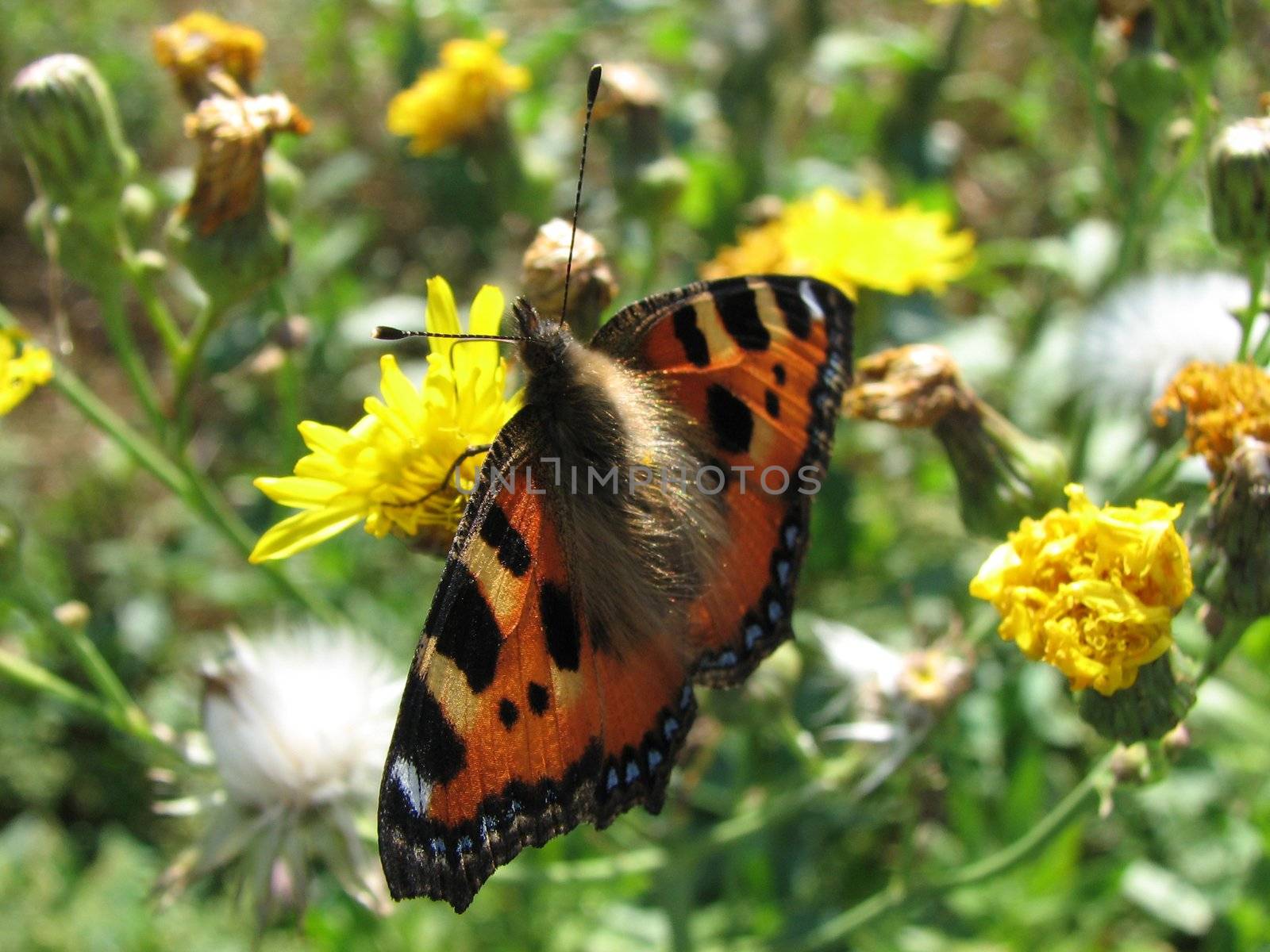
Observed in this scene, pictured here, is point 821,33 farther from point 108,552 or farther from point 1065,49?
point 108,552

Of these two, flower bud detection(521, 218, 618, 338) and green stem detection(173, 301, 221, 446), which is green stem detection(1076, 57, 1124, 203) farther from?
green stem detection(173, 301, 221, 446)

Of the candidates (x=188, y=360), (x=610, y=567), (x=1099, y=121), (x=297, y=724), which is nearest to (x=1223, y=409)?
(x=1099, y=121)

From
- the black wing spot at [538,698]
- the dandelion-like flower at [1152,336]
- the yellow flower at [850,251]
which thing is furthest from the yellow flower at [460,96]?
the black wing spot at [538,698]

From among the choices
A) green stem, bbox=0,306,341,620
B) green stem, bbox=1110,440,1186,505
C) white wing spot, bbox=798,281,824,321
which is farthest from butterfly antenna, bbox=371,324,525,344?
green stem, bbox=1110,440,1186,505

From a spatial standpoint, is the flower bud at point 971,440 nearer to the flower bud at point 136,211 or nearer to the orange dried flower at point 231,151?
the orange dried flower at point 231,151

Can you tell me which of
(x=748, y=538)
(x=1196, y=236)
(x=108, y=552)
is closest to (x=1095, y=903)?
(x=748, y=538)

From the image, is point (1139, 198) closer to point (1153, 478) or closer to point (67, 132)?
point (1153, 478)
